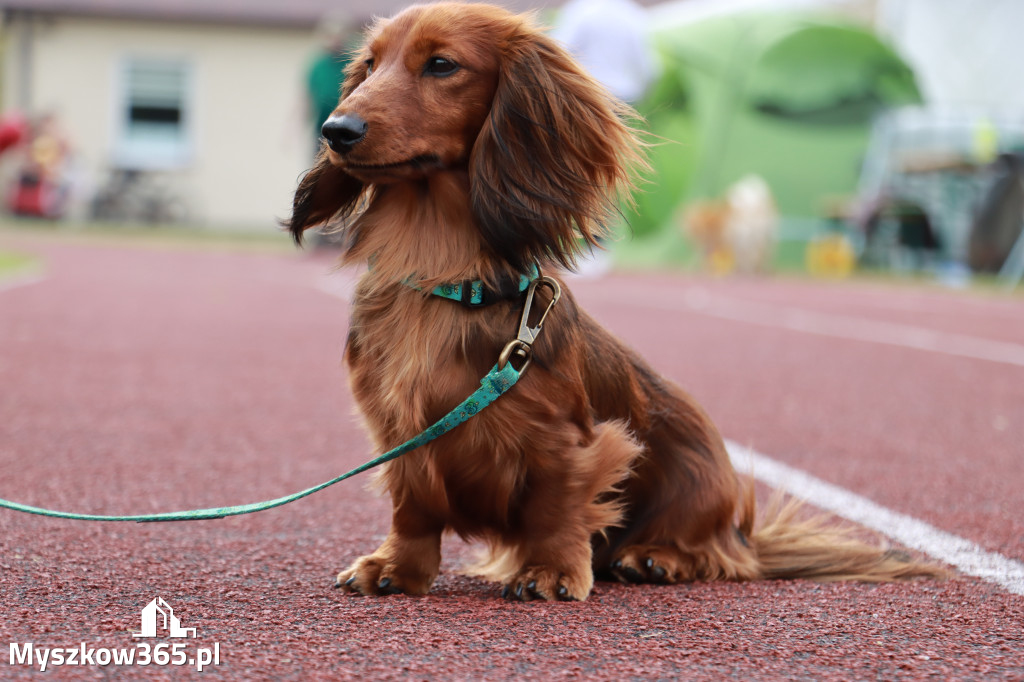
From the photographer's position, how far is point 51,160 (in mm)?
22344

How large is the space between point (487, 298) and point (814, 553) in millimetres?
1056

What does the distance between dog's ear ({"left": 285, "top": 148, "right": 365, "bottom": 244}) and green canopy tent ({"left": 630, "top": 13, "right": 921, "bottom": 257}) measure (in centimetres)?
1352

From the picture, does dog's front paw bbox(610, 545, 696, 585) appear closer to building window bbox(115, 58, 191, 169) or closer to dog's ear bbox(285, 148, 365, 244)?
dog's ear bbox(285, 148, 365, 244)

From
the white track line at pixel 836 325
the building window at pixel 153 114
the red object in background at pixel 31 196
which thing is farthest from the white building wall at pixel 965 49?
the red object in background at pixel 31 196

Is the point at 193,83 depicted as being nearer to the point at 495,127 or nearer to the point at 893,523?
the point at 893,523

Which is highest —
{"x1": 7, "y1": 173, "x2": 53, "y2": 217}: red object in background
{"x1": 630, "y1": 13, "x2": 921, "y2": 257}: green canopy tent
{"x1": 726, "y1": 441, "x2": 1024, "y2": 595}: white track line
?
{"x1": 630, "y1": 13, "x2": 921, "y2": 257}: green canopy tent

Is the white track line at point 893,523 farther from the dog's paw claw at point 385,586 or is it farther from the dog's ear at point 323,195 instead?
the dog's ear at point 323,195

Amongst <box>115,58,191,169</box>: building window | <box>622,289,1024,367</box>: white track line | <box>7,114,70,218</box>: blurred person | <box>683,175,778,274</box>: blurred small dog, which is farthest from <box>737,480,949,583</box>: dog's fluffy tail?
<box>115,58,191,169</box>: building window

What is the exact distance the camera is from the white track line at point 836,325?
26.8 ft

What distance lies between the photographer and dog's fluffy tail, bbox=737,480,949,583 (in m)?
2.89

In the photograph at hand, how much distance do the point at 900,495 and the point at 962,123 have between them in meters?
14.4

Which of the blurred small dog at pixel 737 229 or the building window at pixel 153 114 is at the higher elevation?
the building window at pixel 153 114

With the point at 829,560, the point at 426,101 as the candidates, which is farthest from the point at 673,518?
the point at 426,101

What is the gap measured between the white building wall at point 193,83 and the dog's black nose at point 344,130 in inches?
915
